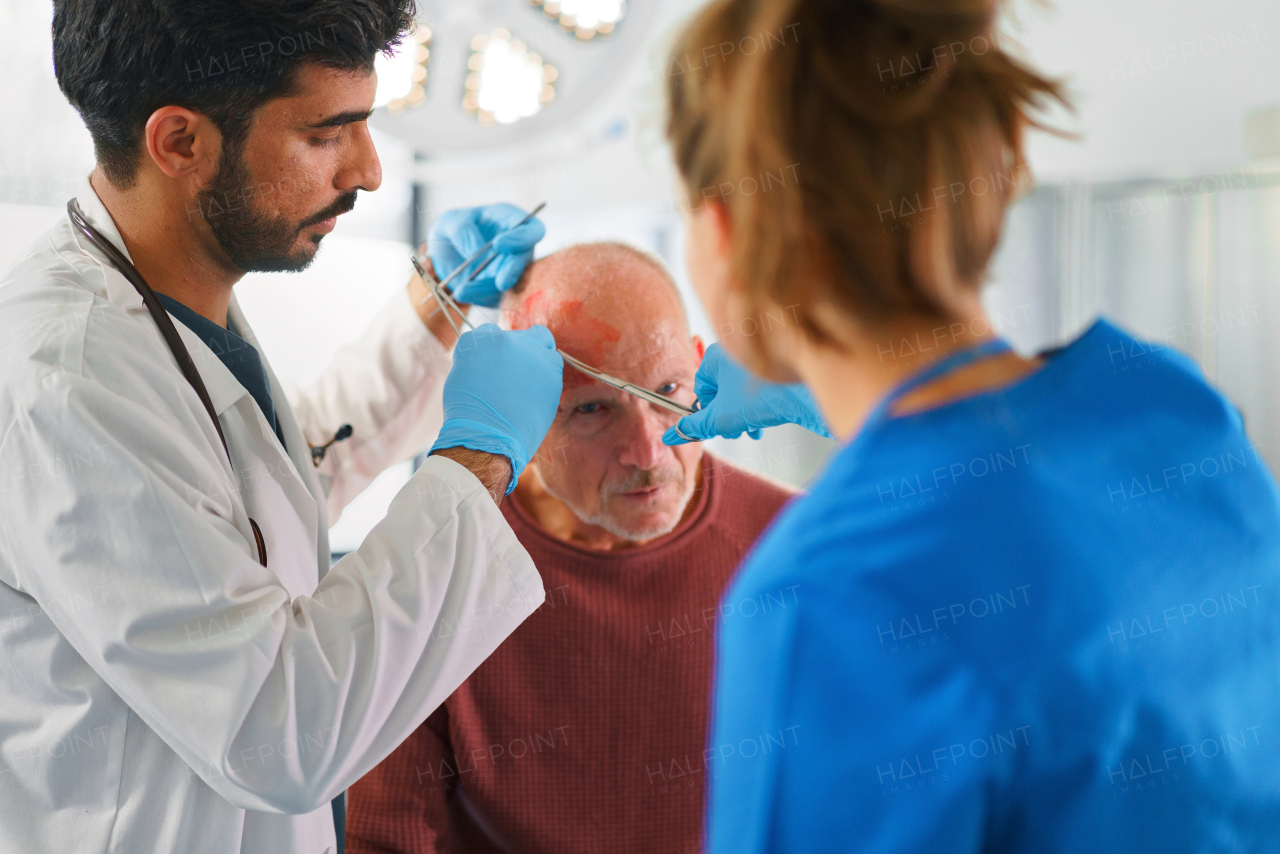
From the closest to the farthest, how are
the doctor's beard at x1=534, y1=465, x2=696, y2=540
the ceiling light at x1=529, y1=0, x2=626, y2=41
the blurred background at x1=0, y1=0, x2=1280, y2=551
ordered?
the doctor's beard at x1=534, y1=465, x2=696, y2=540 → the ceiling light at x1=529, y1=0, x2=626, y2=41 → the blurred background at x1=0, y1=0, x2=1280, y2=551


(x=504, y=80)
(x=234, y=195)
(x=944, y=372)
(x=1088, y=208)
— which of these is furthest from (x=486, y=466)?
(x=1088, y=208)

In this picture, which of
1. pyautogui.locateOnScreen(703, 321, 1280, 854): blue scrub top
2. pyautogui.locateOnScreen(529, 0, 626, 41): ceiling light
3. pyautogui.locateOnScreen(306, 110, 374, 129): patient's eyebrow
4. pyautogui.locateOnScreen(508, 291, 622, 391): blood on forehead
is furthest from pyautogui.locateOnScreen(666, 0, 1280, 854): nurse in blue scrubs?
pyautogui.locateOnScreen(529, 0, 626, 41): ceiling light

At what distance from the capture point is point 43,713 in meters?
0.94

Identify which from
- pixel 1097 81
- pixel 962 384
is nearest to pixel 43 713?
pixel 962 384

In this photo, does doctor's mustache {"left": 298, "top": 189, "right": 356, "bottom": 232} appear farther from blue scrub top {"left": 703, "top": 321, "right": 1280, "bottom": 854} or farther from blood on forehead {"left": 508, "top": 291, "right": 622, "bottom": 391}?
blue scrub top {"left": 703, "top": 321, "right": 1280, "bottom": 854}

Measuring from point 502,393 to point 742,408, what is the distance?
0.30 m

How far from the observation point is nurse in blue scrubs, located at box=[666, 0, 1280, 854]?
521mm

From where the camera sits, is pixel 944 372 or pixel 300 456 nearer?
pixel 944 372

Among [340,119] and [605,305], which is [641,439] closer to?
[605,305]

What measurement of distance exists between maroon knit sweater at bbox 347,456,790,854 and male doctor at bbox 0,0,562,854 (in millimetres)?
221

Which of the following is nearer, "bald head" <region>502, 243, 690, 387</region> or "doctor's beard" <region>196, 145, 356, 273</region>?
"doctor's beard" <region>196, 145, 356, 273</region>

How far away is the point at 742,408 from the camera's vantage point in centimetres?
120

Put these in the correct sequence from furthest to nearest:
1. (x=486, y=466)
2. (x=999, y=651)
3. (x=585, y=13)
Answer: (x=585, y=13) → (x=486, y=466) → (x=999, y=651)

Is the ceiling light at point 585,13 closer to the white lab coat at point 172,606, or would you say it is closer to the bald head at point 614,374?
the bald head at point 614,374
